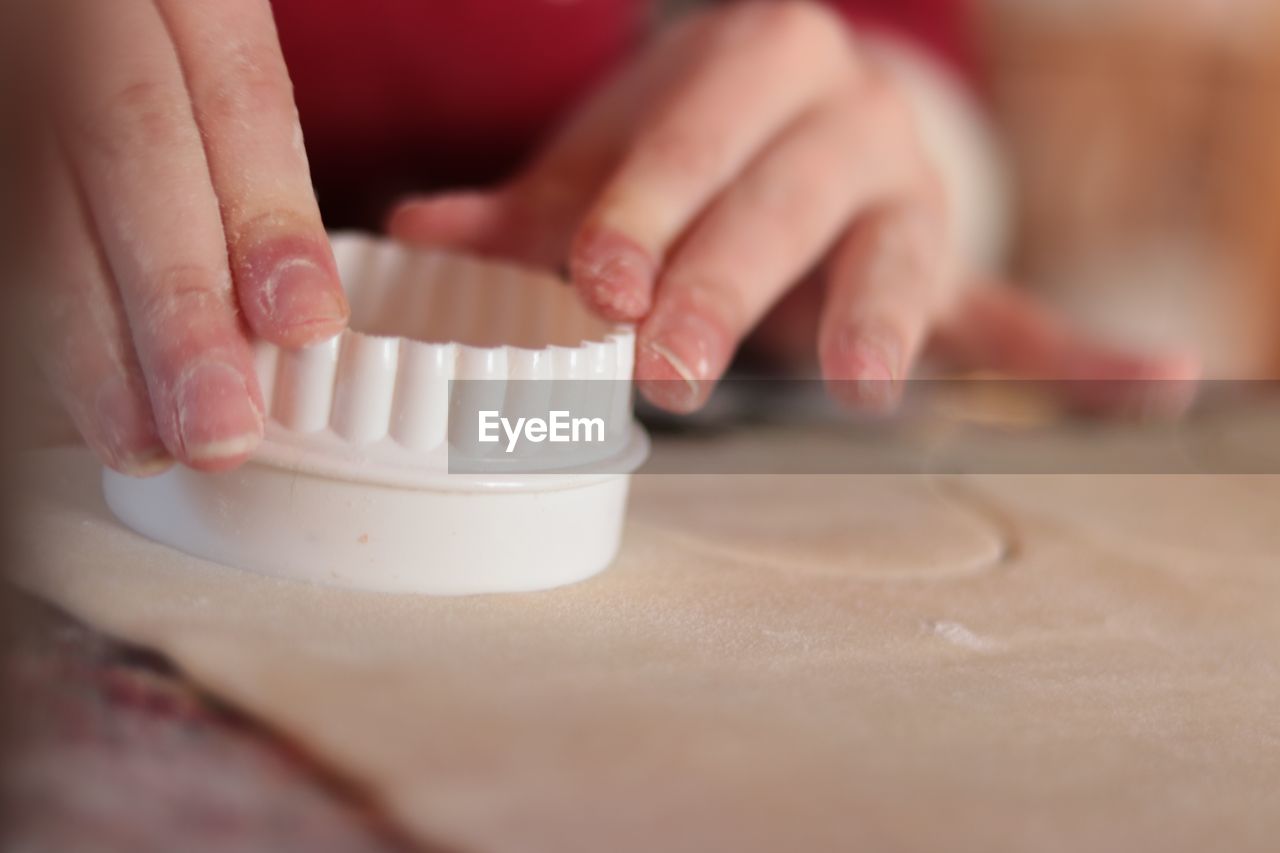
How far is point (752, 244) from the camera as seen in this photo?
23.7 inches

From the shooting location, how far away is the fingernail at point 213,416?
0.35m

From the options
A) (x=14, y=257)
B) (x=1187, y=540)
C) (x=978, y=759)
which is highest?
(x=14, y=257)

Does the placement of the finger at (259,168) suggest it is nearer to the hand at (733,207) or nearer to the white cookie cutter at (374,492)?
the white cookie cutter at (374,492)

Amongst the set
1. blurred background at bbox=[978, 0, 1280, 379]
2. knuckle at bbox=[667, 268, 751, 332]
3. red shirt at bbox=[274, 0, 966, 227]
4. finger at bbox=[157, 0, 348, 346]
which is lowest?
blurred background at bbox=[978, 0, 1280, 379]

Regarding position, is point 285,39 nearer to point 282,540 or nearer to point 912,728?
point 282,540

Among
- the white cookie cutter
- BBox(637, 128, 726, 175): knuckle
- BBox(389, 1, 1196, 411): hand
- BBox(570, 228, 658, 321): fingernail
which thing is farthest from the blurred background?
the white cookie cutter

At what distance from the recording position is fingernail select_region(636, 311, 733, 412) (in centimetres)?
49

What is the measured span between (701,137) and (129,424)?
36 cm

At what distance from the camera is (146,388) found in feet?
1.22

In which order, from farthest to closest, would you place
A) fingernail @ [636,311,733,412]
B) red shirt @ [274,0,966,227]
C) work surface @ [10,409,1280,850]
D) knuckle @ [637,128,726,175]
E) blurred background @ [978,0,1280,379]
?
blurred background @ [978,0,1280,379]
red shirt @ [274,0,966,227]
knuckle @ [637,128,726,175]
fingernail @ [636,311,733,412]
work surface @ [10,409,1280,850]

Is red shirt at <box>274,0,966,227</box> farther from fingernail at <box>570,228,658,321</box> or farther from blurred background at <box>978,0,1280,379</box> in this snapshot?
blurred background at <box>978,0,1280,379</box>

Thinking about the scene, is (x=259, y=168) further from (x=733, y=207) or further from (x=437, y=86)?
(x=437, y=86)

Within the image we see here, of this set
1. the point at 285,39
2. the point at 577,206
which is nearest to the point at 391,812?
the point at 285,39

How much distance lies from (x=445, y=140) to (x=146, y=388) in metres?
0.62
